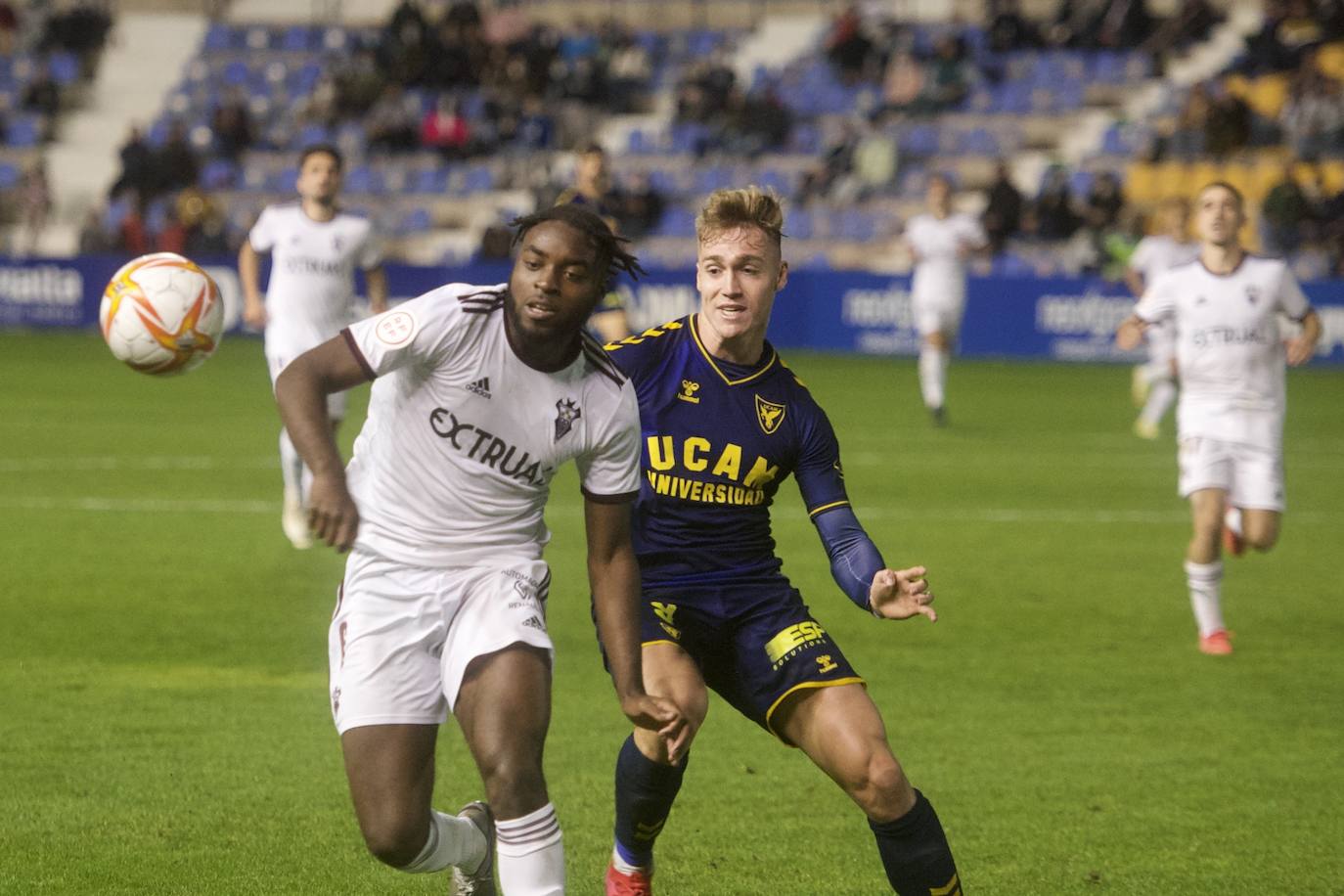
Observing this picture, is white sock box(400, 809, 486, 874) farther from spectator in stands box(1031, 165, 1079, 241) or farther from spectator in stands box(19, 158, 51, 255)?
spectator in stands box(19, 158, 51, 255)

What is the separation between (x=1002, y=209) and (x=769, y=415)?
24.2m

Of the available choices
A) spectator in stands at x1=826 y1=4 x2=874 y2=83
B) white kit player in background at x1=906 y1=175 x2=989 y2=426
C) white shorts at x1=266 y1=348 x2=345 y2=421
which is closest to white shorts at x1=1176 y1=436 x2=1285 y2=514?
white shorts at x1=266 y1=348 x2=345 y2=421

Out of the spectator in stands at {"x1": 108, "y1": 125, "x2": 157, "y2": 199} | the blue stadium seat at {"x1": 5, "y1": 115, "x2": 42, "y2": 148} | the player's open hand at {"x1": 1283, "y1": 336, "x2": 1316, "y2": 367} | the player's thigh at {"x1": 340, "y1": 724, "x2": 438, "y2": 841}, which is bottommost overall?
the player's thigh at {"x1": 340, "y1": 724, "x2": 438, "y2": 841}

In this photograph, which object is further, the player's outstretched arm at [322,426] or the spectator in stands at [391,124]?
the spectator in stands at [391,124]

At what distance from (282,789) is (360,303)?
69.2 ft

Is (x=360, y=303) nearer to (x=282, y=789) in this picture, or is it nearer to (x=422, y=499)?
(x=282, y=789)

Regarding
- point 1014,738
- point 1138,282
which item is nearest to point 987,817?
point 1014,738

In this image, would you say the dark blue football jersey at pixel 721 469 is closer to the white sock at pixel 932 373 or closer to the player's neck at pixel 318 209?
the player's neck at pixel 318 209

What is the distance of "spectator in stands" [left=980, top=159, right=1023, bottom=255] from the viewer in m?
28.9

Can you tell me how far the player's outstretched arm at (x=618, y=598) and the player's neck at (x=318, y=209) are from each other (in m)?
8.41

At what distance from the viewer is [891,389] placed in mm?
23750

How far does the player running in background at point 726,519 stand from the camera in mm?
5242

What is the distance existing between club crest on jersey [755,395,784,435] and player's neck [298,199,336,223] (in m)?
7.95

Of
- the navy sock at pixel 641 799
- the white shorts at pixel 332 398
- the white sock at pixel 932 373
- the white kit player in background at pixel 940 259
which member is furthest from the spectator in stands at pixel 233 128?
the navy sock at pixel 641 799
